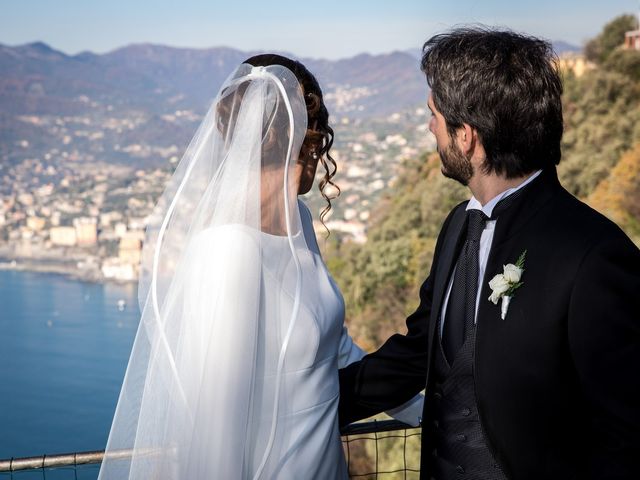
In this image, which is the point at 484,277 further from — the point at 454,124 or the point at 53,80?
the point at 53,80

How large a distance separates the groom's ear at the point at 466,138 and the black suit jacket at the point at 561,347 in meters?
0.15

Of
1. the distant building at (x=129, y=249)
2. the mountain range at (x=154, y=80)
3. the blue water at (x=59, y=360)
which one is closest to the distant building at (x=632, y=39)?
the blue water at (x=59, y=360)

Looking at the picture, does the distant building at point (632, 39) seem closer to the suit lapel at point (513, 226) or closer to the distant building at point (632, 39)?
the distant building at point (632, 39)

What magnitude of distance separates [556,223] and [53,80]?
72.4 metres

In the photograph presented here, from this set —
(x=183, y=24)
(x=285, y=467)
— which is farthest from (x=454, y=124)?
(x=183, y=24)

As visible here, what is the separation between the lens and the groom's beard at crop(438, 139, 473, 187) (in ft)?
5.32

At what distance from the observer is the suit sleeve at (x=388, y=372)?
1937mm

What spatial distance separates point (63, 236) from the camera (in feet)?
147

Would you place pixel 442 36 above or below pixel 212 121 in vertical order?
above

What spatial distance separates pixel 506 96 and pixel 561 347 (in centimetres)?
52

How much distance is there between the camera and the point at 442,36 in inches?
64.7

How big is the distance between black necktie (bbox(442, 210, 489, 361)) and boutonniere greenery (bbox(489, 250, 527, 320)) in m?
0.13

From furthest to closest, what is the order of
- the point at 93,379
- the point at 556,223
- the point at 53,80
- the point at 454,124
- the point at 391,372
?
1. the point at 53,80
2. the point at 93,379
3. the point at 391,372
4. the point at 454,124
5. the point at 556,223

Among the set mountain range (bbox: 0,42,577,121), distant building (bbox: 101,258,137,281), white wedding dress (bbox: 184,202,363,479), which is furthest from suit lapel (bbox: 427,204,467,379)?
Result: mountain range (bbox: 0,42,577,121)
